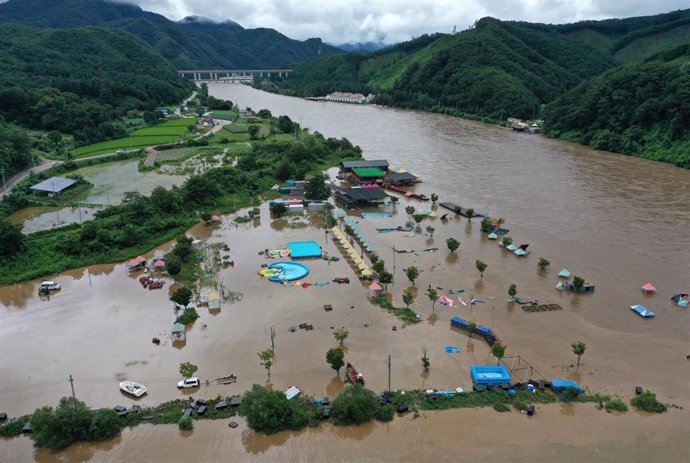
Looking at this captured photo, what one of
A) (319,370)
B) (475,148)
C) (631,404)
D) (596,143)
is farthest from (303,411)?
(596,143)

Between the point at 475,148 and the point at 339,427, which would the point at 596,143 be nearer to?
the point at 475,148

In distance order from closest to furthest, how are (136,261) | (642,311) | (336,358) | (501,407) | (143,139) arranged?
(501,407)
(336,358)
(642,311)
(136,261)
(143,139)

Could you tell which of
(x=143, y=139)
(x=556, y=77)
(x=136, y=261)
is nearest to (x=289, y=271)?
(x=136, y=261)

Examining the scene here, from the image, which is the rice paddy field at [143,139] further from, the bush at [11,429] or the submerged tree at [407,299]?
the submerged tree at [407,299]

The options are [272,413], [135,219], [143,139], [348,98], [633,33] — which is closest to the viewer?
[272,413]

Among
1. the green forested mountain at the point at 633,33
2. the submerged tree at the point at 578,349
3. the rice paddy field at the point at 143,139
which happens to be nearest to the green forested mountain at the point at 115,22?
the rice paddy field at the point at 143,139

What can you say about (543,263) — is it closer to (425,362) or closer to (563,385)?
(563,385)

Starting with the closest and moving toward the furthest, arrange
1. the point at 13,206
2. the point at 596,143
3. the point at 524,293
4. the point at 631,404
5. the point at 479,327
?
the point at 631,404
the point at 479,327
the point at 524,293
the point at 13,206
the point at 596,143
